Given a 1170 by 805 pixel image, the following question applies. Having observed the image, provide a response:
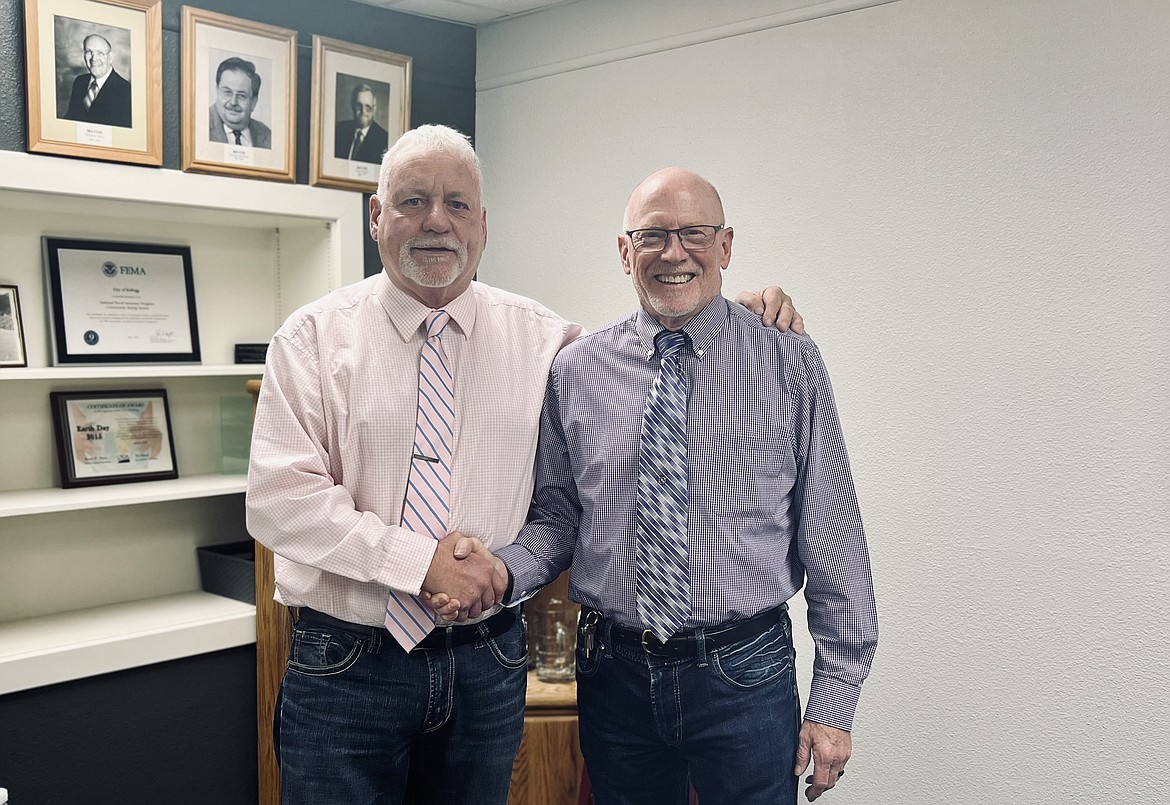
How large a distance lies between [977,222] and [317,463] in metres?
1.60

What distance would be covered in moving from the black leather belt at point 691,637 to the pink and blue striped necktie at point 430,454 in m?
0.33

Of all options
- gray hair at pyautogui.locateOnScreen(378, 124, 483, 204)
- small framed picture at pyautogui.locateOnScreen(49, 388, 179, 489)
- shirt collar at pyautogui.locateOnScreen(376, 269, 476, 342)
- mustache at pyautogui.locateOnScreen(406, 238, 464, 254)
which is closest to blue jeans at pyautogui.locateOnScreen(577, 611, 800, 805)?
shirt collar at pyautogui.locateOnScreen(376, 269, 476, 342)

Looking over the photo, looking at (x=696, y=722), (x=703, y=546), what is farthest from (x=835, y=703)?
(x=703, y=546)

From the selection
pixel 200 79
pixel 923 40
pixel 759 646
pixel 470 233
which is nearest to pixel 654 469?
pixel 759 646

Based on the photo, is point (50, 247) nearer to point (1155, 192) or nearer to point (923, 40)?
point (923, 40)

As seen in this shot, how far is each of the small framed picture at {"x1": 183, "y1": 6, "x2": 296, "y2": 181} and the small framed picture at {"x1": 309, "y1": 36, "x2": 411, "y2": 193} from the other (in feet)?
0.32

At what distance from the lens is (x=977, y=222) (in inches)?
100

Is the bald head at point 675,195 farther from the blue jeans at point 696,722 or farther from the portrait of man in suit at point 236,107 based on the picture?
the portrait of man in suit at point 236,107

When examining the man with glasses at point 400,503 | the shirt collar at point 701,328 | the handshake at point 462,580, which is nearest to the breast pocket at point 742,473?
the shirt collar at point 701,328

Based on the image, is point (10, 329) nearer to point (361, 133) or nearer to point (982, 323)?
point (361, 133)

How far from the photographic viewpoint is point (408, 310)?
1.95 m

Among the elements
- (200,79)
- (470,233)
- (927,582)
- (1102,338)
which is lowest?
(927,582)

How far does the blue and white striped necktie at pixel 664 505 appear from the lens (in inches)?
71.2

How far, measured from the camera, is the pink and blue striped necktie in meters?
1.82
